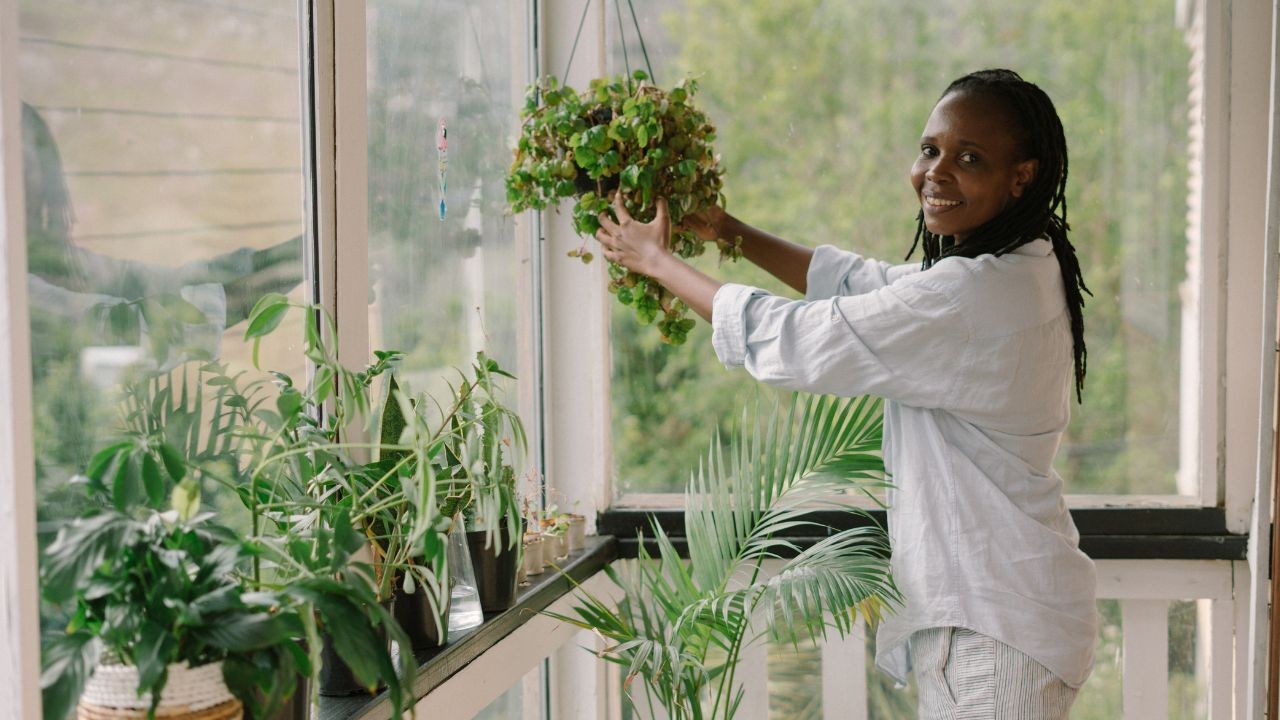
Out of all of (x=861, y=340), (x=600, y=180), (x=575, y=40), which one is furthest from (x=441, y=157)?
(x=861, y=340)

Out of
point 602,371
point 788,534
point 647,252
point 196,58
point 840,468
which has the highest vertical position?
point 196,58

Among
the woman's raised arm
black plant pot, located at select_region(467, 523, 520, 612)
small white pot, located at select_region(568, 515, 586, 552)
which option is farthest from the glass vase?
the woman's raised arm

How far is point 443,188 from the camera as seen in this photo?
1.95 metres

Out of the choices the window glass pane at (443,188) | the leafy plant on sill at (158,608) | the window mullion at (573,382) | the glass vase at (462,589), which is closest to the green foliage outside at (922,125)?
the window mullion at (573,382)

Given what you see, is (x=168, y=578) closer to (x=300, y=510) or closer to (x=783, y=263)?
(x=300, y=510)

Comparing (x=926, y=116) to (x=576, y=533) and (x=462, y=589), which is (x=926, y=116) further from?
(x=462, y=589)

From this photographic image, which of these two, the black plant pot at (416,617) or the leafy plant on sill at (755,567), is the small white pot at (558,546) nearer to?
the leafy plant on sill at (755,567)

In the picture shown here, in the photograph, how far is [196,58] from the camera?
123 cm

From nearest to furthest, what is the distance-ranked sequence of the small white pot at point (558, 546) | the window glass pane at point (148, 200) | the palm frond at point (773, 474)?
the window glass pane at point (148, 200) < the palm frond at point (773, 474) < the small white pot at point (558, 546)

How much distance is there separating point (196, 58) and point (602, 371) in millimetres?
1403

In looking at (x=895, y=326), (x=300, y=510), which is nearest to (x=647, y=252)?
(x=895, y=326)

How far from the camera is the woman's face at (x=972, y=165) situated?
173cm

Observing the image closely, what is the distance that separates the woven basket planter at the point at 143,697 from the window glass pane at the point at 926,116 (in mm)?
1706

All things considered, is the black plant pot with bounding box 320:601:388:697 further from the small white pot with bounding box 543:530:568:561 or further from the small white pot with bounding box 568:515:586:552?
Answer: the small white pot with bounding box 568:515:586:552
